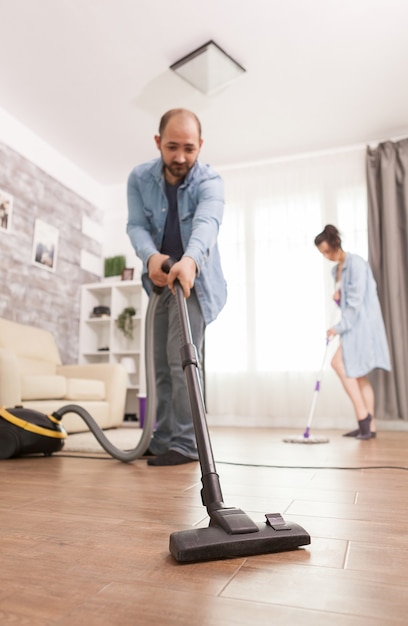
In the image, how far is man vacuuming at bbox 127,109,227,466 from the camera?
1.79m

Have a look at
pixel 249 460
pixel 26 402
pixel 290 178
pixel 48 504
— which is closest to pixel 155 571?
pixel 48 504

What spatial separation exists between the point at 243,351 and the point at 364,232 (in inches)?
59.9

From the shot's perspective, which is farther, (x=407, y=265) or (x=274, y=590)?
(x=407, y=265)

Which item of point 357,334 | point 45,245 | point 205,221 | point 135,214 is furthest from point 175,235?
point 45,245

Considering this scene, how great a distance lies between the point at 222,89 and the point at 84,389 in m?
2.45

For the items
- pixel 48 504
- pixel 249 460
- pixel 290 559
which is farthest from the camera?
pixel 249 460

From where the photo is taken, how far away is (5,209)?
153 inches

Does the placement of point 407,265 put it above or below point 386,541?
above

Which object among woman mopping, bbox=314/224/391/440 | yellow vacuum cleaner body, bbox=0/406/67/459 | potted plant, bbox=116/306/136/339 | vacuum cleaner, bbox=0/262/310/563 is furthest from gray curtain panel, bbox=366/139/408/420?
vacuum cleaner, bbox=0/262/310/563

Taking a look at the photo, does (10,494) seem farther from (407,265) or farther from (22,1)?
(407,265)

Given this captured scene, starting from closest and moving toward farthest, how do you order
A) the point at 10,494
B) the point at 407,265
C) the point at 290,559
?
the point at 290,559, the point at 10,494, the point at 407,265

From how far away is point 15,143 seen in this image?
409 cm

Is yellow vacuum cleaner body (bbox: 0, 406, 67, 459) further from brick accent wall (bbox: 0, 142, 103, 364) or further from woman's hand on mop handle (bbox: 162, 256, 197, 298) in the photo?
brick accent wall (bbox: 0, 142, 103, 364)

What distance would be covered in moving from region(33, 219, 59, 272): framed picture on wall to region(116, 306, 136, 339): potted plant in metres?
0.77
